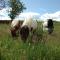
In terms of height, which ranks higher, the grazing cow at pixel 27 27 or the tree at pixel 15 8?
the grazing cow at pixel 27 27

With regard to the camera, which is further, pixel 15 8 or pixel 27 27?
pixel 15 8

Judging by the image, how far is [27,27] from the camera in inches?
413

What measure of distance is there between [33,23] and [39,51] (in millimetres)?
5490

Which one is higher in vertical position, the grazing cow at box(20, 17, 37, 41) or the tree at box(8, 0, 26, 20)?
the grazing cow at box(20, 17, 37, 41)

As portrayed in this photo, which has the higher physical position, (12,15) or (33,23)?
(33,23)

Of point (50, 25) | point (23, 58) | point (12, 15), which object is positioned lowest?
point (12, 15)

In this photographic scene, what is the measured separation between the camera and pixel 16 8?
4772 cm

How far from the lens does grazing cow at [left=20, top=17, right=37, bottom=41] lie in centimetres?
1000

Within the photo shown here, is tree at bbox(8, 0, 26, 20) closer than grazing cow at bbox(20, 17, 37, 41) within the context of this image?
No

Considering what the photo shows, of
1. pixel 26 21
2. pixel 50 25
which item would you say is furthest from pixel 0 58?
pixel 50 25

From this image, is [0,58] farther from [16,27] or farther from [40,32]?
[16,27]

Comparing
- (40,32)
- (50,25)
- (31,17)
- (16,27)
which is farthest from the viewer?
(50,25)

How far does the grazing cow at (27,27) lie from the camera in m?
10.00

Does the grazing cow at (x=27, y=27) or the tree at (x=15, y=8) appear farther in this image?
the tree at (x=15, y=8)
